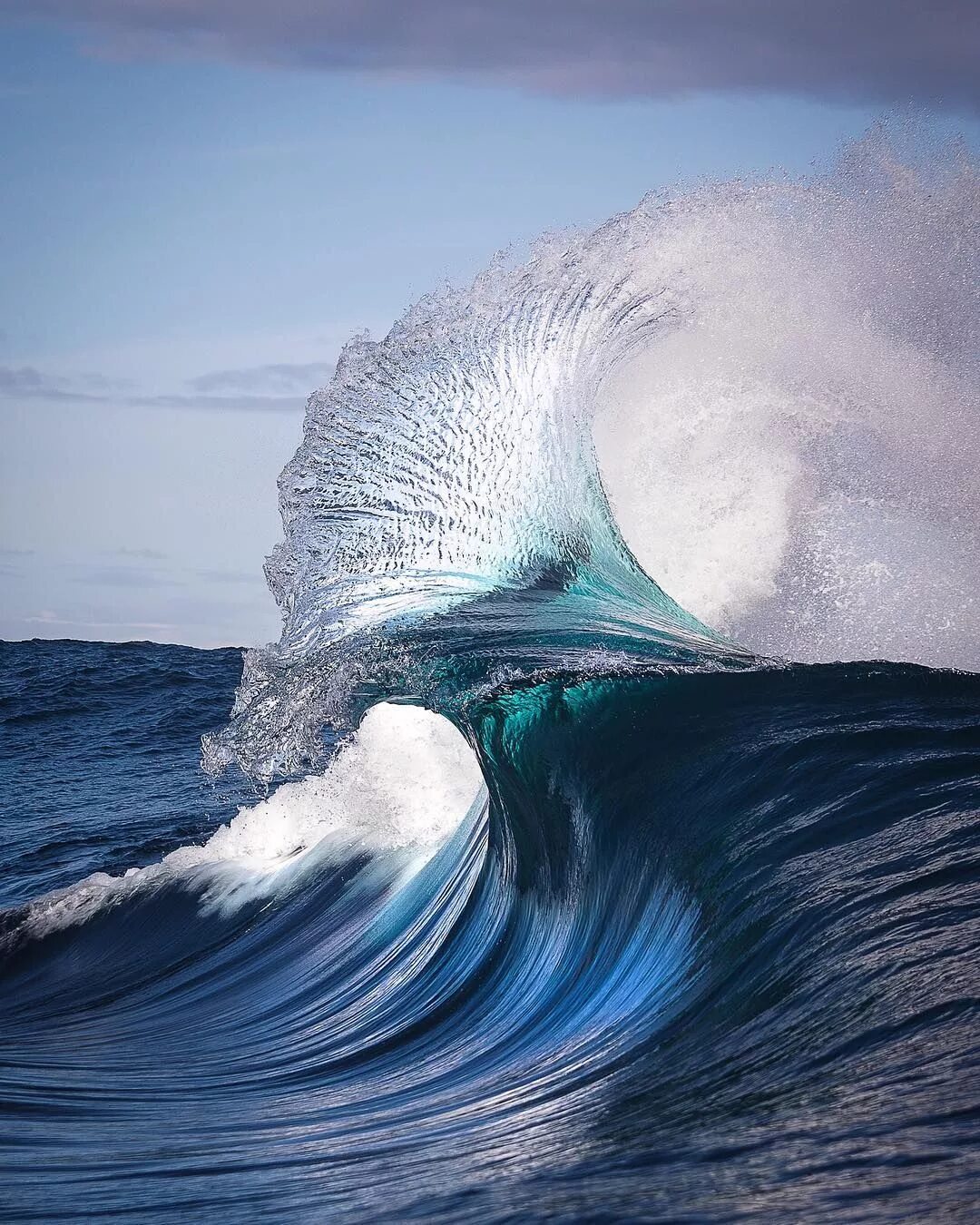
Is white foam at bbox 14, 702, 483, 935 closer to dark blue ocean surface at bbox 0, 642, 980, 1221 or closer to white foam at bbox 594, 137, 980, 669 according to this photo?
dark blue ocean surface at bbox 0, 642, 980, 1221

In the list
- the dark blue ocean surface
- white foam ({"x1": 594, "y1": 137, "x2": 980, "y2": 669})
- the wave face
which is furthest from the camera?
white foam ({"x1": 594, "y1": 137, "x2": 980, "y2": 669})

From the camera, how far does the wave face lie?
2953 millimetres

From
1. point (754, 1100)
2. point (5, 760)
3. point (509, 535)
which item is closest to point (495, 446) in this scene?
point (509, 535)

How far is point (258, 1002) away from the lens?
6176 mm

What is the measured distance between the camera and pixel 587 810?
18.2 feet

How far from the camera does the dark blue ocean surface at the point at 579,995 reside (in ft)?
8.50

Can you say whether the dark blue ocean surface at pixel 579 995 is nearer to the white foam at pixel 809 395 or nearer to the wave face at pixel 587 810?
the wave face at pixel 587 810

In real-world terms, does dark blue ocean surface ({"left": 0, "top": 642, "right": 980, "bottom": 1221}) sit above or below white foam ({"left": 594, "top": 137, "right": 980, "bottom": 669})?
below

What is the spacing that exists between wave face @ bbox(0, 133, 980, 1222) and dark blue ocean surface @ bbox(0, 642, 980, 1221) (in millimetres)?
20

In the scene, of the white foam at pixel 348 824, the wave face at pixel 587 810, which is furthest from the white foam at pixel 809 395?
the white foam at pixel 348 824

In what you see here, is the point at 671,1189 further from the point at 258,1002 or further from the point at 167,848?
the point at 167,848

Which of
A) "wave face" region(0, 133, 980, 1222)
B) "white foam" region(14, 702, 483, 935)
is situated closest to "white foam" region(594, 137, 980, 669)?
"wave face" region(0, 133, 980, 1222)

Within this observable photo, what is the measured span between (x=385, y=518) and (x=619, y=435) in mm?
1699

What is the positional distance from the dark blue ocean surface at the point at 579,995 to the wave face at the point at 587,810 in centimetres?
2
